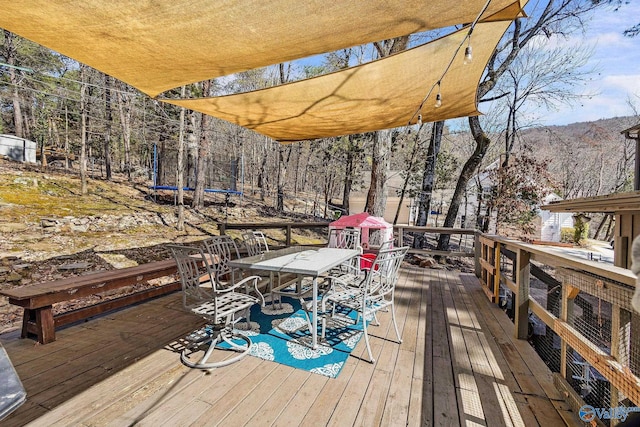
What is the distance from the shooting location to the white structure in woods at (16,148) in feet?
41.0

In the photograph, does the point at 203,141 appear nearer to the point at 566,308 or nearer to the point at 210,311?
the point at 210,311

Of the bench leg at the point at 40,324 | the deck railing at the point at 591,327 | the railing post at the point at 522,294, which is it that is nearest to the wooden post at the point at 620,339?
the deck railing at the point at 591,327

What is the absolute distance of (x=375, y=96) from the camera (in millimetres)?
3363

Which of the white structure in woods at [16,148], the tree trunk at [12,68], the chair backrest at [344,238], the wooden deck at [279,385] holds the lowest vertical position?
the wooden deck at [279,385]

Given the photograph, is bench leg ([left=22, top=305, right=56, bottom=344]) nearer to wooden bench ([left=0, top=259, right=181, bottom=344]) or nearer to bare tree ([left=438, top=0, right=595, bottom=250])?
wooden bench ([left=0, top=259, right=181, bottom=344])

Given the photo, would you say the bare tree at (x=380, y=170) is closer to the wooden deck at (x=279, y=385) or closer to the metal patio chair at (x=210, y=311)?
the wooden deck at (x=279, y=385)

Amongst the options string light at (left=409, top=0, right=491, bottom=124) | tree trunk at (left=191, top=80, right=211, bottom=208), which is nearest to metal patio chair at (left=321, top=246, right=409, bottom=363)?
string light at (left=409, top=0, right=491, bottom=124)

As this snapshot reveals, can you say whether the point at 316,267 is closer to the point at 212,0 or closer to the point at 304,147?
the point at 212,0

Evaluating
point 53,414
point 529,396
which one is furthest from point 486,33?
point 53,414

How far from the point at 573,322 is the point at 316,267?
1.92 m

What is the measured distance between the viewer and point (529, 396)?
2.02 meters

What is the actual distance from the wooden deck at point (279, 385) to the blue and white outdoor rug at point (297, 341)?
0.33 ft

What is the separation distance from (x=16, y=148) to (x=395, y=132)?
53.4ft

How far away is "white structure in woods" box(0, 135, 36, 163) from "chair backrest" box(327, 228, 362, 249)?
624 inches
